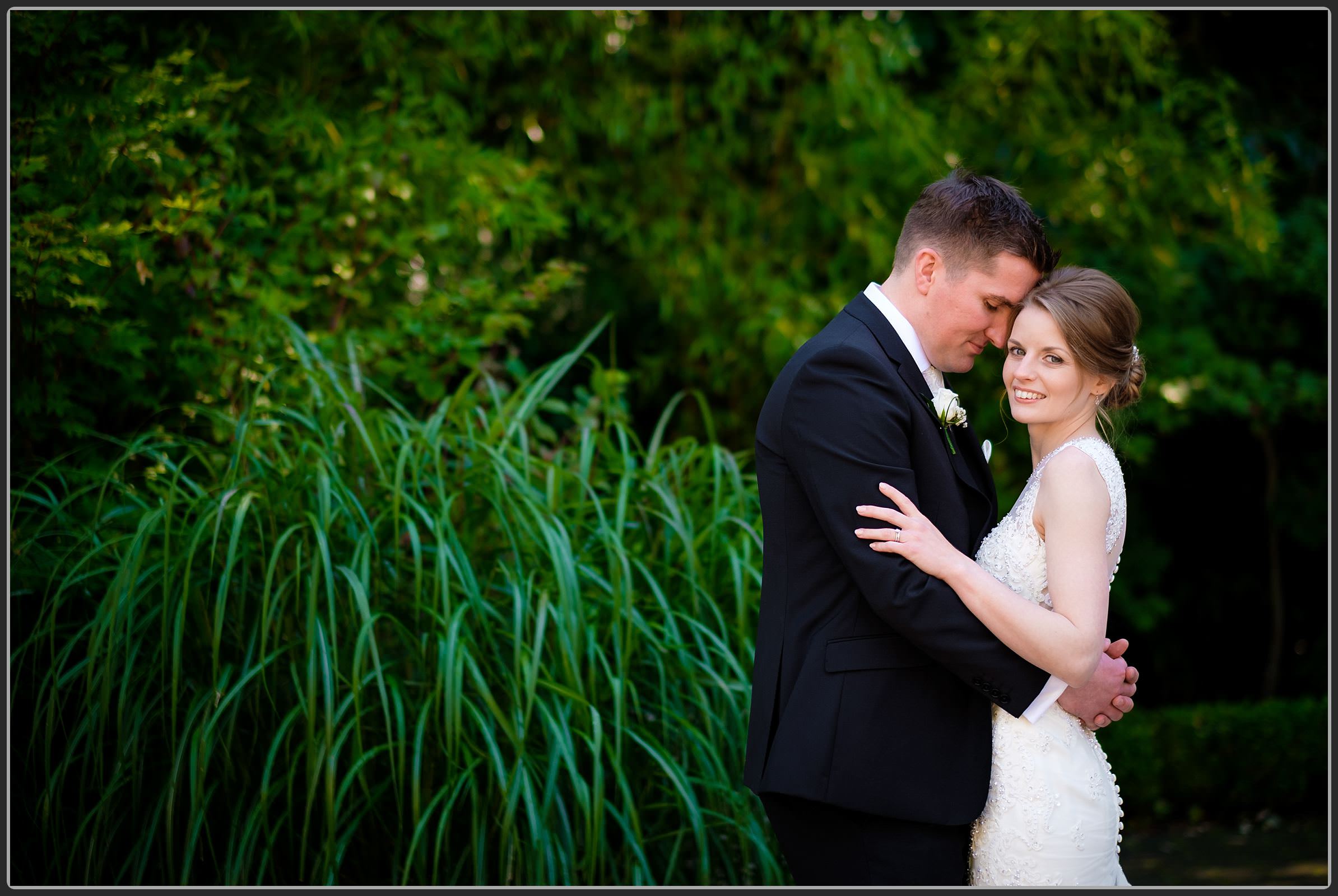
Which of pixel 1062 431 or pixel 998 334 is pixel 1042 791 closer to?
pixel 1062 431

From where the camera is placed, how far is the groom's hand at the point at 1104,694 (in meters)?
2.18

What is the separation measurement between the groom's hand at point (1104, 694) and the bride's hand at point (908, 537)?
1.32 ft

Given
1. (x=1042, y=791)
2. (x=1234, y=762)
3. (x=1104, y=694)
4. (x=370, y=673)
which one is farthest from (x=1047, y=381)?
(x=1234, y=762)

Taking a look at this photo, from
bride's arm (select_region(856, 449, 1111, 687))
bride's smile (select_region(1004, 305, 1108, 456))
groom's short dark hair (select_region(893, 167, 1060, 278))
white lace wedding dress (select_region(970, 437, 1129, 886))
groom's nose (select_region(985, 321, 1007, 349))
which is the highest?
groom's short dark hair (select_region(893, 167, 1060, 278))

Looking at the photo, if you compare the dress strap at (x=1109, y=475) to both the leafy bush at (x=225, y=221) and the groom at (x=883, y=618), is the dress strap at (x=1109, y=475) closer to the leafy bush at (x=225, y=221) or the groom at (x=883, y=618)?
the groom at (x=883, y=618)

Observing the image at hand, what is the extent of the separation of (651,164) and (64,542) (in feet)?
11.9

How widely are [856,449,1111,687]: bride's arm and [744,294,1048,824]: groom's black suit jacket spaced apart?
3 centimetres

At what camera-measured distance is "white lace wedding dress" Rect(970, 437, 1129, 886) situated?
2.17m

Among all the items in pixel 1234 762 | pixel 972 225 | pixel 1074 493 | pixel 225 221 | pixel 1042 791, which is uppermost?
pixel 225 221

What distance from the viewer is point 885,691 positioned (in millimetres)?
2100

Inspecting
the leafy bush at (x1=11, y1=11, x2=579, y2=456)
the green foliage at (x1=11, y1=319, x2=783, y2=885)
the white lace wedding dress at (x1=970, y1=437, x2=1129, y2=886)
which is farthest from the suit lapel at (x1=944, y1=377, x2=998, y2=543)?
the leafy bush at (x1=11, y1=11, x2=579, y2=456)

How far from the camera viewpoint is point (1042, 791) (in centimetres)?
217

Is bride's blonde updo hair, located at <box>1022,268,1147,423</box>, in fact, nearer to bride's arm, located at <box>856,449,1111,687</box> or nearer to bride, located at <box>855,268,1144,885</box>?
bride, located at <box>855,268,1144,885</box>

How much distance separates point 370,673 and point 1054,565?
1.54 meters
